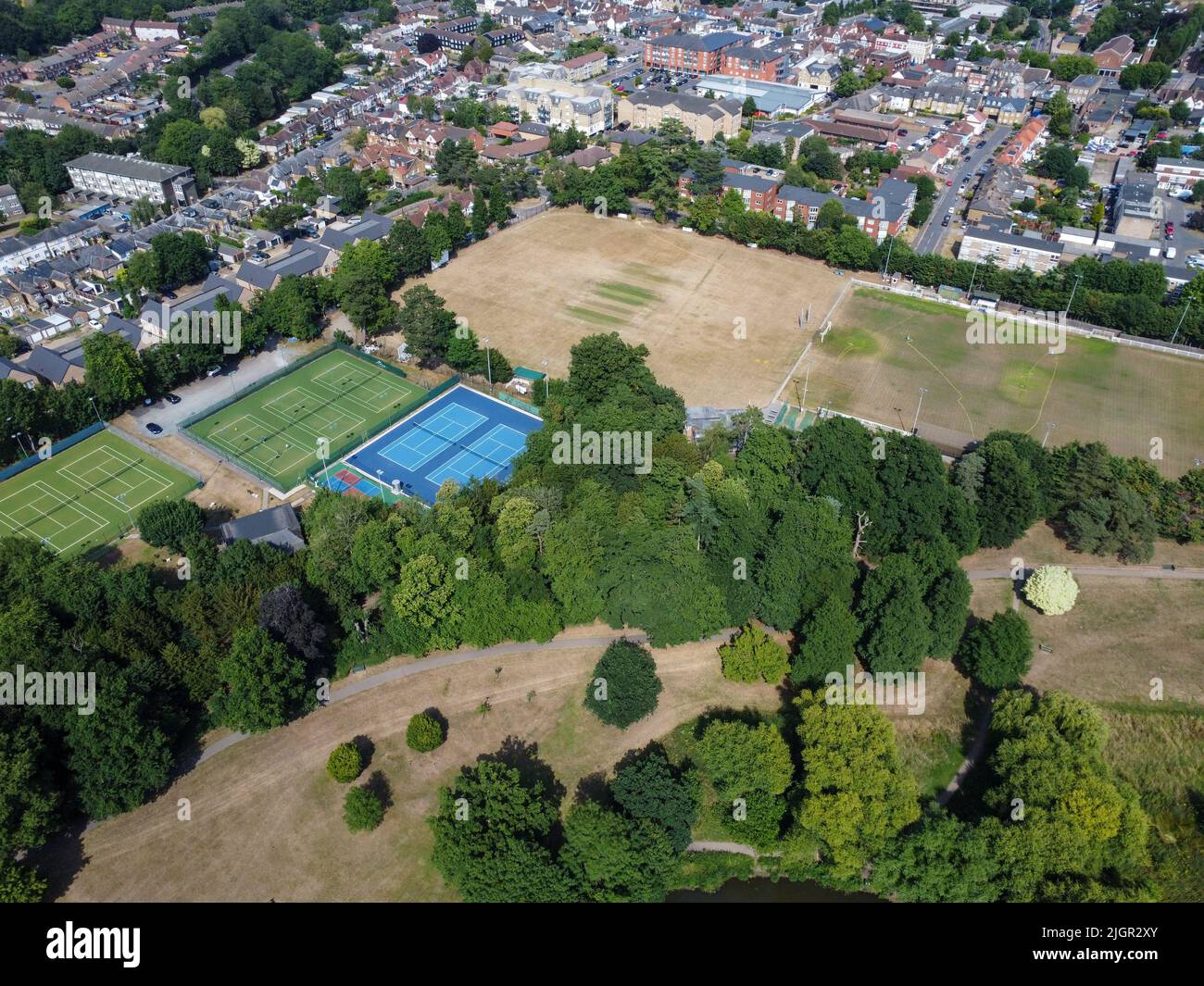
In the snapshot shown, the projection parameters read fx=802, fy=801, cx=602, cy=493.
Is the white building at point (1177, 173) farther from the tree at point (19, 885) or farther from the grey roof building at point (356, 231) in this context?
the tree at point (19, 885)

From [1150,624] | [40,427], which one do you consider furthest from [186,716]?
[1150,624]

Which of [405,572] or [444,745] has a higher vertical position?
[405,572]

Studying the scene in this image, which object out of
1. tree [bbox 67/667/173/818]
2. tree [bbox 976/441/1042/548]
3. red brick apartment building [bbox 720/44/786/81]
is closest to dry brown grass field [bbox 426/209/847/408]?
tree [bbox 976/441/1042/548]

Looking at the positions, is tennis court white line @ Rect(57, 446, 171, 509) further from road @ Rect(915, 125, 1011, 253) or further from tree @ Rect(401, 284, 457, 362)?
road @ Rect(915, 125, 1011, 253)

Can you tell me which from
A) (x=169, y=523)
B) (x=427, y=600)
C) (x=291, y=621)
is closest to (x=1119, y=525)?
(x=427, y=600)

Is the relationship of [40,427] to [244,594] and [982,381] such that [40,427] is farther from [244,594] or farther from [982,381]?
[982,381]

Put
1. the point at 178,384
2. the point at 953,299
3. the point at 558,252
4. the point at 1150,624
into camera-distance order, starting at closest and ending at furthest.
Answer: the point at 1150,624
the point at 178,384
the point at 953,299
the point at 558,252
